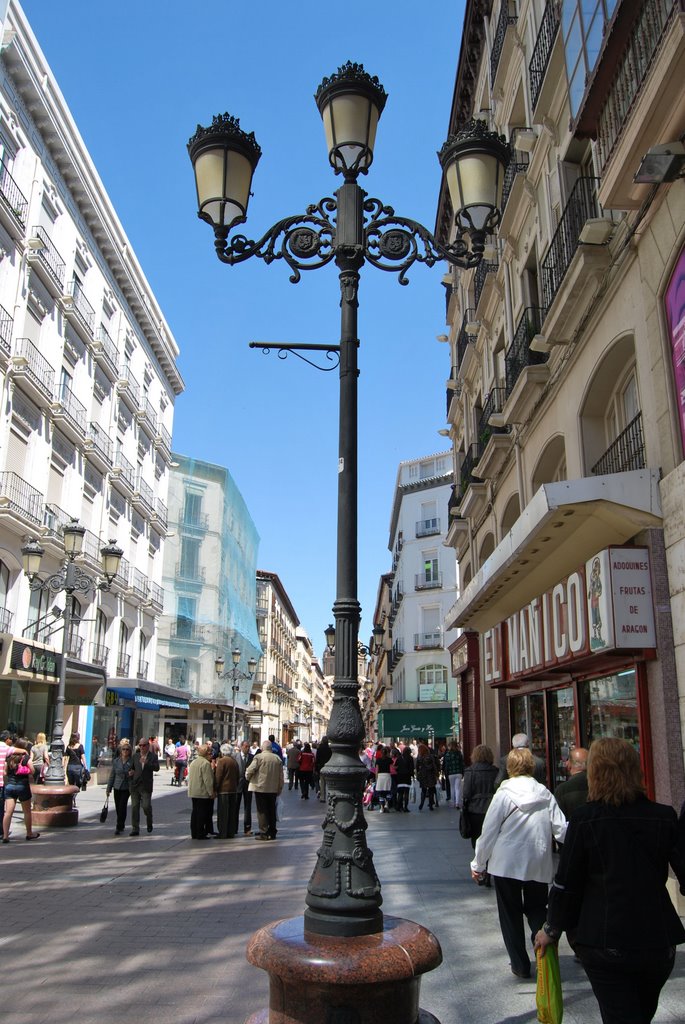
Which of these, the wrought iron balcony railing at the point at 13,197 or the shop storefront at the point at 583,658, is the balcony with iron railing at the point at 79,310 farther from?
the shop storefront at the point at 583,658

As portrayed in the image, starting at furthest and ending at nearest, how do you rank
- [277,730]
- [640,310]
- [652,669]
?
[277,730] < [640,310] < [652,669]

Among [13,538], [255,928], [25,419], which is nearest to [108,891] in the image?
[255,928]

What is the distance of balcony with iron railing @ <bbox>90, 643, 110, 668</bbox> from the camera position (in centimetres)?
3119

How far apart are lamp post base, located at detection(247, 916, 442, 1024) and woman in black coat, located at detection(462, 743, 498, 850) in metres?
4.89

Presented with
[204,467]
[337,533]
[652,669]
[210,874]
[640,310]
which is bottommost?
[210,874]

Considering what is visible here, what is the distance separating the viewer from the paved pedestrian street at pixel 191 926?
16.7ft

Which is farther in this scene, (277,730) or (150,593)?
(277,730)

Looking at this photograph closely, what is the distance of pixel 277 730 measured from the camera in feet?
255

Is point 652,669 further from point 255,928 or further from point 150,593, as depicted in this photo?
point 150,593

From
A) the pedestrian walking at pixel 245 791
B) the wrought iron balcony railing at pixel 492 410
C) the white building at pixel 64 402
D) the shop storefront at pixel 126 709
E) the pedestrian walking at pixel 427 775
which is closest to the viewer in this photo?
the pedestrian walking at pixel 245 791

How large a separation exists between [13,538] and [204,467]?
2367cm

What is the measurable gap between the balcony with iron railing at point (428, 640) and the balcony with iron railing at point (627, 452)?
35.8m

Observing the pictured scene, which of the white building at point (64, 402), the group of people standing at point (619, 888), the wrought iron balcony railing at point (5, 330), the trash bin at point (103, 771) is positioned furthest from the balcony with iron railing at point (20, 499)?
the group of people standing at point (619, 888)

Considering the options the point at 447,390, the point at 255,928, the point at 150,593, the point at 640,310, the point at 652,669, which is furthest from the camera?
the point at 150,593
